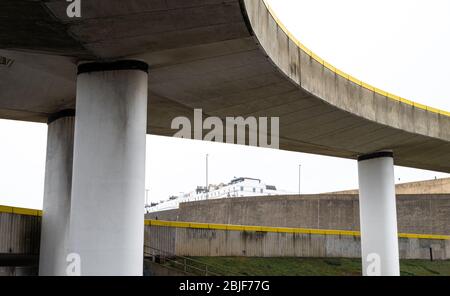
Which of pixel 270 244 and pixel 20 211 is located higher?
pixel 20 211

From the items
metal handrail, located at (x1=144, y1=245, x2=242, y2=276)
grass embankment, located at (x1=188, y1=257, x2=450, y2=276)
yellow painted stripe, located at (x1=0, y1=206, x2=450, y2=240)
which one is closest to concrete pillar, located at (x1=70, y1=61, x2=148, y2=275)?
yellow painted stripe, located at (x1=0, y1=206, x2=450, y2=240)

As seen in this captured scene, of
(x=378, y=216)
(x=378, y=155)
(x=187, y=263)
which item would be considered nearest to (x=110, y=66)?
(x=187, y=263)

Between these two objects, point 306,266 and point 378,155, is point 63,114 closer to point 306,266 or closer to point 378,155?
point 378,155

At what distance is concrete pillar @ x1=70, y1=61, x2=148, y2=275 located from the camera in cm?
1491

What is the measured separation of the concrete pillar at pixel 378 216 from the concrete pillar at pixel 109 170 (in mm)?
16095

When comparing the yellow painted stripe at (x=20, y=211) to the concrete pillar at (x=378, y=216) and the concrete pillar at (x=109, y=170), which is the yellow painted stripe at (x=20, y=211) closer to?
the concrete pillar at (x=109, y=170)

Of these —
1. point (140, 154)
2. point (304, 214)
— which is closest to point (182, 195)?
point (304, 214)

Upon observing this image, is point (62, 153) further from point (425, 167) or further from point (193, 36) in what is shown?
point (425, 167)

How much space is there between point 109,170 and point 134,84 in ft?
7.82

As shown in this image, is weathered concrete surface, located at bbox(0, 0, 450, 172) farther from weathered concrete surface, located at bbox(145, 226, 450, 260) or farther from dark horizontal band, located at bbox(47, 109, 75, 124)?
weathered concrete surface, located at bbox(145, 226, 450, 260)

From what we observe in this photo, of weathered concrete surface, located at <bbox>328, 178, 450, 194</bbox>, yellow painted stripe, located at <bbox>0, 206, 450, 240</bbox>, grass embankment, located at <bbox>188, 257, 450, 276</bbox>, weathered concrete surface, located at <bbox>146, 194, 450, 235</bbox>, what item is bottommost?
grass embankment, located at <bbox>188, 257, 450, 276</bbox>

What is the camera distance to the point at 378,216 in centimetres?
2867

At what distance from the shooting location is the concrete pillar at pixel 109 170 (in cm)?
1491

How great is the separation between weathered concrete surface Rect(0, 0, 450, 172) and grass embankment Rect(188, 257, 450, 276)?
677 centimetres
